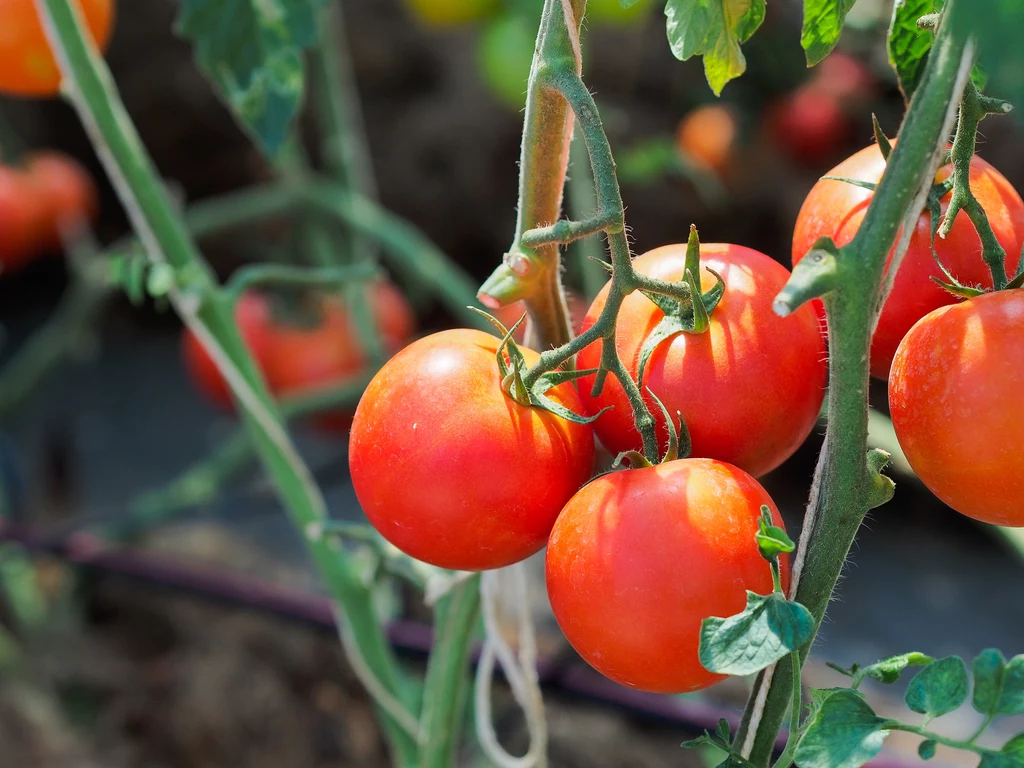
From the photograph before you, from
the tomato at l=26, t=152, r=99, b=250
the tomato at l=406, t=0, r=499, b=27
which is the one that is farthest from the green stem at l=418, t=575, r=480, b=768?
the tomato at l=26, t=152, r=99, b=250

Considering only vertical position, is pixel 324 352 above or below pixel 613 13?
below

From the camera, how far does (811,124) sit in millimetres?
1360

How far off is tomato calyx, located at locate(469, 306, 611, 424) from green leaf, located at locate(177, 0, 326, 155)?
305 mm

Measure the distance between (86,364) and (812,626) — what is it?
5.64 ft

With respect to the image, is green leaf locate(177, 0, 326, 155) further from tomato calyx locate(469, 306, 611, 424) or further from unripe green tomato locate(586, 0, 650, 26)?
unripe green tomato locate(586, 0, 650, 26)

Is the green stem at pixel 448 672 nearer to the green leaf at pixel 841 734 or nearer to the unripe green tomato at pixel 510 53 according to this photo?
the green leaf at pixel 841 734

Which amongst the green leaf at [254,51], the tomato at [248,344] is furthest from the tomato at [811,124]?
the green leaf at [254,51]

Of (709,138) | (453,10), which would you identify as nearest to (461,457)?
(453,10)

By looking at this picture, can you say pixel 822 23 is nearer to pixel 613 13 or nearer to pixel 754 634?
pixel 754 634

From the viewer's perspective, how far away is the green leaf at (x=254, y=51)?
1.97 ft

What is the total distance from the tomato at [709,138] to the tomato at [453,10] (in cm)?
36

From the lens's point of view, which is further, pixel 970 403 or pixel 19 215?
pixel 19 215

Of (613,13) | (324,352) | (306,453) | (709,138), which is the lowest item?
(306,453)

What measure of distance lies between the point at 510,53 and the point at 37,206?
694 mm
